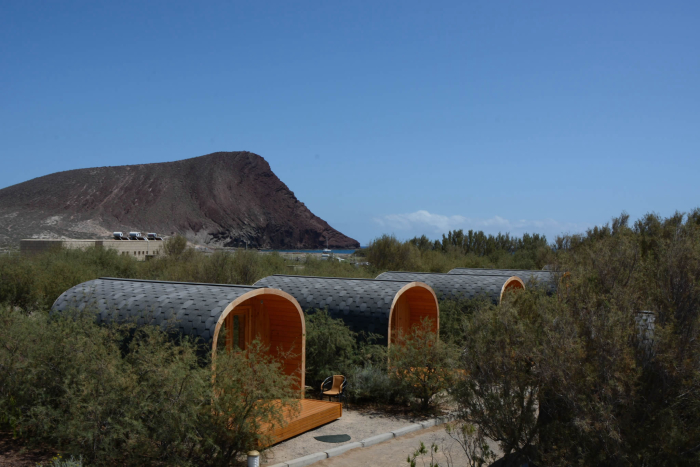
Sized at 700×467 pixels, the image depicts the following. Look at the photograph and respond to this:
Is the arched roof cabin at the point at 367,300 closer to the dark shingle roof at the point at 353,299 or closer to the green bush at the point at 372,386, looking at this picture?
the dark shingle roof at the point at 353,299

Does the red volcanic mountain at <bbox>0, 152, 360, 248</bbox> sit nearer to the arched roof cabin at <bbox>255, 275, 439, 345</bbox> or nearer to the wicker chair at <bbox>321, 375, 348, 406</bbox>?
the arched roof cabin at <bbox>255, 275, 439, 345</bbox>

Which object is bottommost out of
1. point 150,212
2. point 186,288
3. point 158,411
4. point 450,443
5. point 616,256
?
point 450,443

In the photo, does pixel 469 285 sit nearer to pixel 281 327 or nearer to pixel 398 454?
pixel 281 327

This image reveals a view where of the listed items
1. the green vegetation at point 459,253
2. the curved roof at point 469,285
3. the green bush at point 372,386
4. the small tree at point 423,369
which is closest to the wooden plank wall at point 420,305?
the curved roof at point 469,285

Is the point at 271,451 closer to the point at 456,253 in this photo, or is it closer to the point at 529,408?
the point at 529,408

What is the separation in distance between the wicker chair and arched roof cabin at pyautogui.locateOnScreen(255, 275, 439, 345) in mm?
1422

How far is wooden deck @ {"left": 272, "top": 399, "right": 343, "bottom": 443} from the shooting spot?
26.5 feet

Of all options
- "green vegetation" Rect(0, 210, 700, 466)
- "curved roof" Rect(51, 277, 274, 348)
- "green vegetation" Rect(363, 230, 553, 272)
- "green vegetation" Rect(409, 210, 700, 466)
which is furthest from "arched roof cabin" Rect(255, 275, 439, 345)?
"green vegetation" Rect(363, 230, 553, 272)

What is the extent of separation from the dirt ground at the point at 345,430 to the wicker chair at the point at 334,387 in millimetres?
367

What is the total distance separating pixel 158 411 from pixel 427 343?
18.4 feet

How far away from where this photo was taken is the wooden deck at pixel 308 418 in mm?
8062

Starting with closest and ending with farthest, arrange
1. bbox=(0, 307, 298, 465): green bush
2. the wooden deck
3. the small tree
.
Result: 1. bbox=(0, 307, 298, 465): green bush
2. the wooden deck
3. the small tree

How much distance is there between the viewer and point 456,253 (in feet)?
128

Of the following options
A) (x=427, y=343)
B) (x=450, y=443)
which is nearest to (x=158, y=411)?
(x=450, y=443)
